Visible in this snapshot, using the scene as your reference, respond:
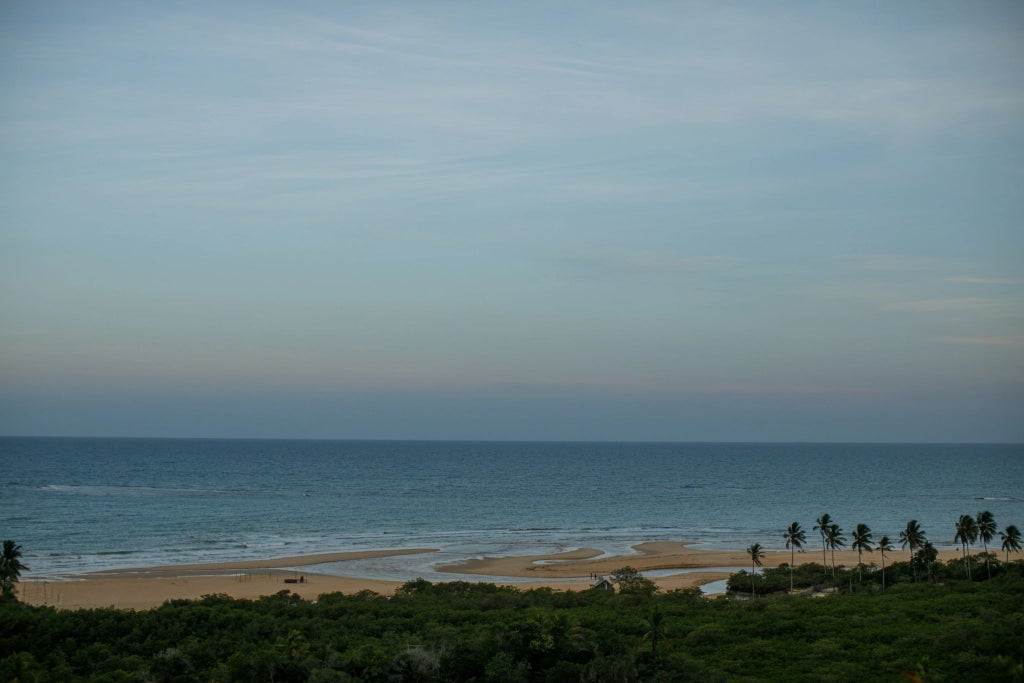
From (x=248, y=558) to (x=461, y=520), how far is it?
119 ft

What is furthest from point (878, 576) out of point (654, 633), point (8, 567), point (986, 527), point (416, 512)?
point (416, 512)

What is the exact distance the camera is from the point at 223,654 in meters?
36.9

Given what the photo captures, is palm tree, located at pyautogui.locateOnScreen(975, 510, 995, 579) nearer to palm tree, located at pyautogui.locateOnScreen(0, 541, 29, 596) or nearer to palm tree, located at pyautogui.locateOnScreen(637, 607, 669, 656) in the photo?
palm tree, located at pyautogui.locateOnScreen(637, 607, 669, 656)

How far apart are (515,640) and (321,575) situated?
36899 millimetres

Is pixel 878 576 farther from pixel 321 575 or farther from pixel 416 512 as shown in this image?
pixel 416 512

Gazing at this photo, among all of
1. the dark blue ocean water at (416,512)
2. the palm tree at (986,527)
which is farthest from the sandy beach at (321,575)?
the palm tree at (986,527)

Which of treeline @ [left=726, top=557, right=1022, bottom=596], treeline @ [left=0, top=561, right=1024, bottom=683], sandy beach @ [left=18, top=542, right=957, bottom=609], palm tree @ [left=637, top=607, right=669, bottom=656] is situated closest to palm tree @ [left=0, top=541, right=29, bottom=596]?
sandy beach @ [left=18, top=542, right=957, bottom=609]

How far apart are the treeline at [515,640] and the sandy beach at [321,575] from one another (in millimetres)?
13445

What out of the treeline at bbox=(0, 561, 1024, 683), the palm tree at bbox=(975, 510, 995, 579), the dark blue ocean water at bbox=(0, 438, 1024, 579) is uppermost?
the palm tree at bbox=(975, 510, 995, 579)

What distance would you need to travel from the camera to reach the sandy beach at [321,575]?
58062mm

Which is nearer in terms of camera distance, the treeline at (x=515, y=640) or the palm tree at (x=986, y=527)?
the treeline at (x=515, y=640)

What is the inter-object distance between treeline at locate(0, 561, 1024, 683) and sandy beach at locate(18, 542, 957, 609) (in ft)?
44.1

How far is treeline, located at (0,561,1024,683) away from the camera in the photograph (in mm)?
34219

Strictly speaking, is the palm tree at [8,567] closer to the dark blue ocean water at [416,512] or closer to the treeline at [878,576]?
the dark blue ocean water at [416,512]
